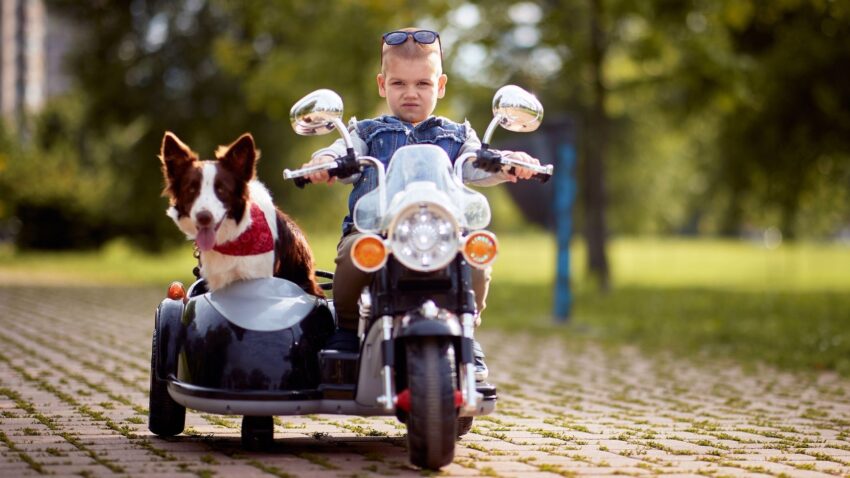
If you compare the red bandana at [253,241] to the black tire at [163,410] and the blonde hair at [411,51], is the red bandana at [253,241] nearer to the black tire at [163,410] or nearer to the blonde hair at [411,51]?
the black tire at [163,410]

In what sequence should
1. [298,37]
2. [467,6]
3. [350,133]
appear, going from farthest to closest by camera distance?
[298,37], [467,6], [350,133]

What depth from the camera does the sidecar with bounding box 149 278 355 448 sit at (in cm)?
484

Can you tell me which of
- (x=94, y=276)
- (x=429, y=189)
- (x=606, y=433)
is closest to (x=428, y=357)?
(x=429, y=189)

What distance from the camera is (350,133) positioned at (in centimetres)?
541

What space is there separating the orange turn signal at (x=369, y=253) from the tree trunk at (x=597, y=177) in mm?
15466

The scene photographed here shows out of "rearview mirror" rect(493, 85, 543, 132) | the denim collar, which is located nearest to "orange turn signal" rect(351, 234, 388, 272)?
"rearview mirror" rect(493, 85, 543, 132)

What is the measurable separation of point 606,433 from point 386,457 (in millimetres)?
1492

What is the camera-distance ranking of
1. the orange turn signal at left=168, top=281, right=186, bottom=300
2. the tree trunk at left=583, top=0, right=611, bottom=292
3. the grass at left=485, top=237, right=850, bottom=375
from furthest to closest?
the tree trunk at left=583, top=0, right=611, bottom=292 → the grass at left=485, top=237, right=850, bottom=375 → the orange turn signal at left=168, top=281, right=186, bottom=300

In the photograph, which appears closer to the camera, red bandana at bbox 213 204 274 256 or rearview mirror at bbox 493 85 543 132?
rearview mirror at bbox 493 85 543 132

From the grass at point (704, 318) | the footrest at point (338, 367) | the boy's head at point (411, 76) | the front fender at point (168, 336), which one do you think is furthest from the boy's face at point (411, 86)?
the grass at point (704, 318)

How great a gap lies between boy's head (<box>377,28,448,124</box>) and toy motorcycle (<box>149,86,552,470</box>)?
397mm

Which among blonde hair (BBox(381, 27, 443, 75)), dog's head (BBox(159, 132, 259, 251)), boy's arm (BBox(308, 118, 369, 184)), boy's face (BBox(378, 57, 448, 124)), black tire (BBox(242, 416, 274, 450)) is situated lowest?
black tire (BBox(242, 416, 274, 450))

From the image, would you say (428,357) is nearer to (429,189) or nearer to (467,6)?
(429,189)

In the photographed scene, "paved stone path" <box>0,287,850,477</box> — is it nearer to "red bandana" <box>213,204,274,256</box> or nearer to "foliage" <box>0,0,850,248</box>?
"red bandana" <box>213,204,274,256</box>
